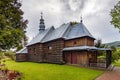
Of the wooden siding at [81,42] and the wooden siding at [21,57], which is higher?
the wooden siding at [81,42]

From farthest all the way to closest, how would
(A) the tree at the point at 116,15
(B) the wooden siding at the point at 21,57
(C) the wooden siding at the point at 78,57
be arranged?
(B) the wooden siding at the point at 21,57 < (C) the wooden siding at the point at 78,57 < (A) the tree at the point at 116,15

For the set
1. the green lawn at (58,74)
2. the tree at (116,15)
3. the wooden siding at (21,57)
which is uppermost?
the tree at (116,15)

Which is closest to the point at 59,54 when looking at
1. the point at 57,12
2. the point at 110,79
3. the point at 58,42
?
the point at 58,42

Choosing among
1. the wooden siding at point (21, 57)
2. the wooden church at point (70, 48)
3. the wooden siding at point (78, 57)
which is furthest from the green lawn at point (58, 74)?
the wooden siding at point (21, 57)

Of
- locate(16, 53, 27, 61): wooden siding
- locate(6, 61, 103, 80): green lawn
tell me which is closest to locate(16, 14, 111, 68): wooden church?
locate(16, 53, 27, 61): wooden siding

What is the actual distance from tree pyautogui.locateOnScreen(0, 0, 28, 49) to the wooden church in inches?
438

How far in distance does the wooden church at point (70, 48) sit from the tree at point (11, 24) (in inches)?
438

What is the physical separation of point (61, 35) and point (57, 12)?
5.67 m

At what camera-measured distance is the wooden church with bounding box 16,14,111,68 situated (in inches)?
1126

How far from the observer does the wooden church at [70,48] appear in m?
28.6

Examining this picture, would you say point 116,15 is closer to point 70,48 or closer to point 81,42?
point 81,42

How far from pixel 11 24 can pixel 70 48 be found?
45.2 ft

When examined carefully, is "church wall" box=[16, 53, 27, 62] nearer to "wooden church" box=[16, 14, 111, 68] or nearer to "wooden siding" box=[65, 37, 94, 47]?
"wooden church" box=[16, 14, 111, 68]

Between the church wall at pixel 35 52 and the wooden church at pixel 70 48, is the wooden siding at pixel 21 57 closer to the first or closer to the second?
the church wall at pixel 35 52
